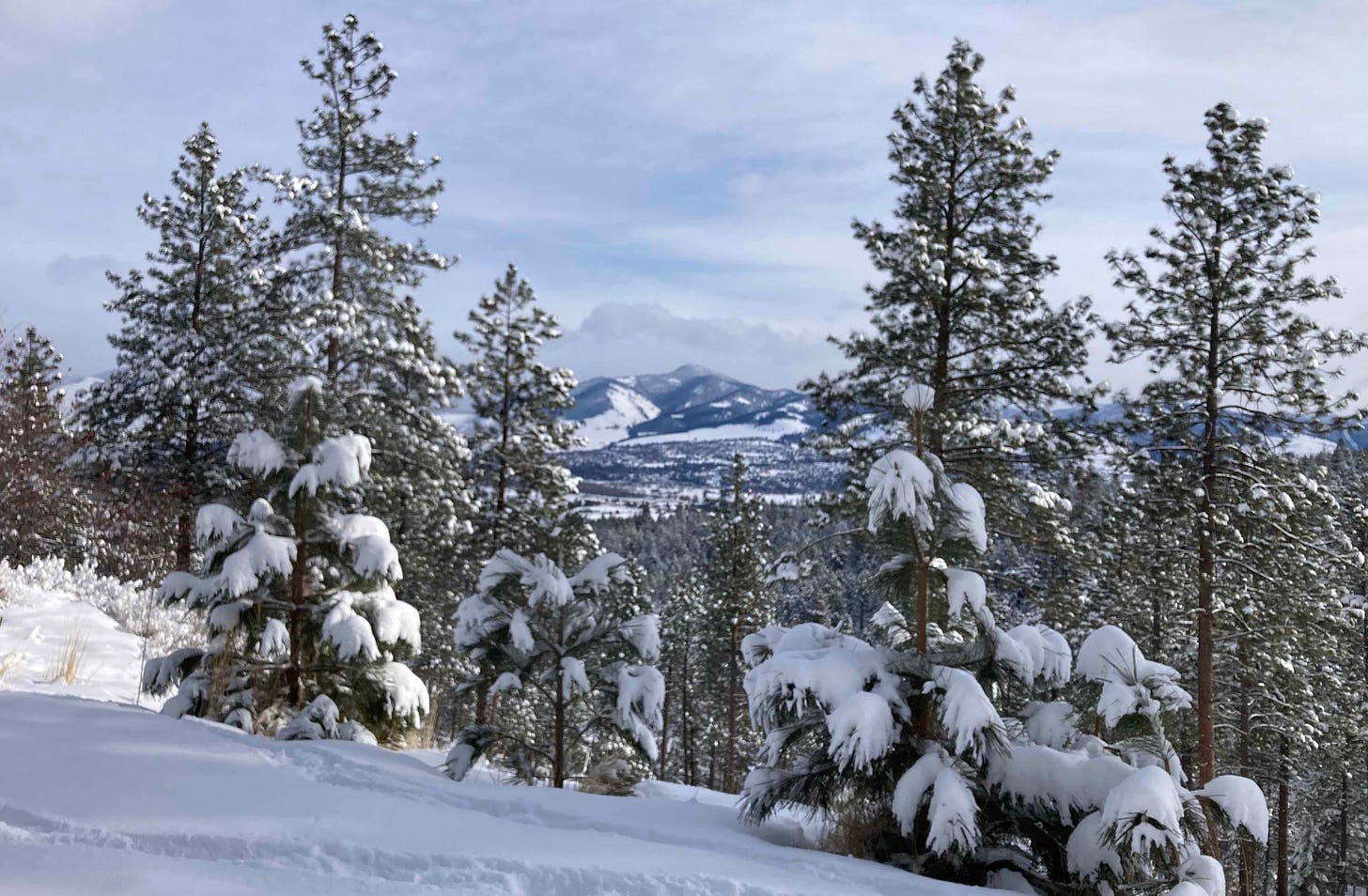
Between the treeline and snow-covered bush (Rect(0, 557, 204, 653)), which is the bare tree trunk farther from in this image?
snow-covered bush (Rect(0, 557, 204, 653))

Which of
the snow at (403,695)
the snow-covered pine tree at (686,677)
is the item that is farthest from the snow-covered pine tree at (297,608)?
the snow-covered pine tree at (686,677)

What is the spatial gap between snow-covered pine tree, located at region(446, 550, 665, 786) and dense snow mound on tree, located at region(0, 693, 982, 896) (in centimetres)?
177

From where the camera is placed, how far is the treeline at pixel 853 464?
7.95 meters

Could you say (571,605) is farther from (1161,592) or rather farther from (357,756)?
(1161,592)

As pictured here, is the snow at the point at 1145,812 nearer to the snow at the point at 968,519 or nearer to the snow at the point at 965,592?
the snow at the point at 965,592

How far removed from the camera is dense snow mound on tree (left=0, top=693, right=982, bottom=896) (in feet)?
11.7

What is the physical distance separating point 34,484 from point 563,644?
604 inches

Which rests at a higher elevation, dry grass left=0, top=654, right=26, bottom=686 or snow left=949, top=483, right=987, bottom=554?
snow left=949, top=483, right=987, bottom=554

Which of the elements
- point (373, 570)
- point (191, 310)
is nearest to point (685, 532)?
point (191, 310)

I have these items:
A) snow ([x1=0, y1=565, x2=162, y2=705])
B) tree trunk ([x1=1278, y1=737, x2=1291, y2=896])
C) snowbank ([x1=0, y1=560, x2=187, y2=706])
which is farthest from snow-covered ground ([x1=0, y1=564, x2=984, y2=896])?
tree trunk ([x1=1278, y1=737, x2=1291, y2=896])

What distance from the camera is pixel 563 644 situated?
26.6 feet

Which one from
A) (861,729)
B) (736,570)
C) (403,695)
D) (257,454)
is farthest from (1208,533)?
(736,570)

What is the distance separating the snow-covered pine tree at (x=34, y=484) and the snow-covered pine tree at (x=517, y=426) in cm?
834

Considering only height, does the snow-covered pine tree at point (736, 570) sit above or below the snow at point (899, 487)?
below
